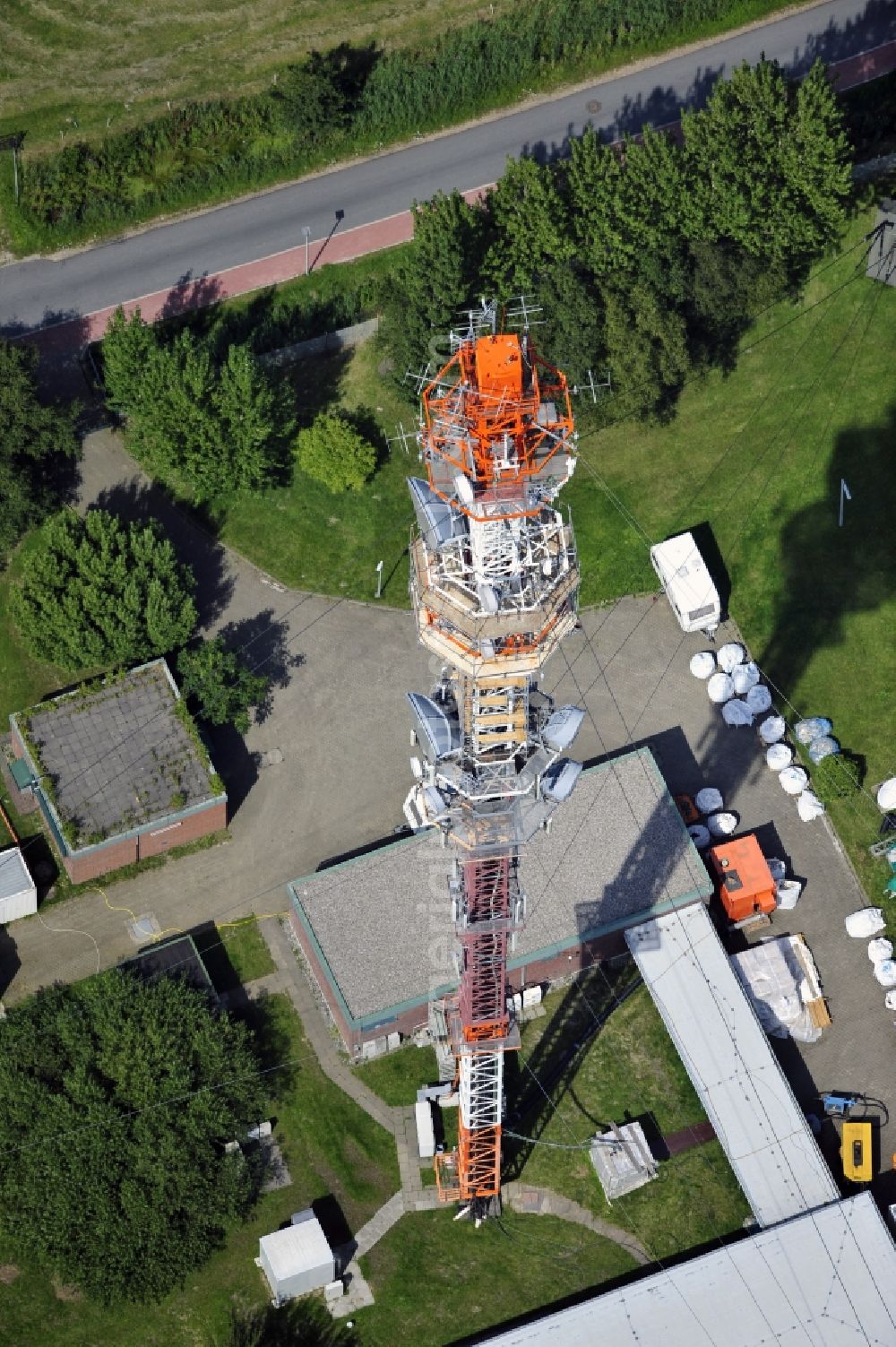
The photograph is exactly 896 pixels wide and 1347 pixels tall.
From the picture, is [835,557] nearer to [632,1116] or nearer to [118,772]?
[632,1116]

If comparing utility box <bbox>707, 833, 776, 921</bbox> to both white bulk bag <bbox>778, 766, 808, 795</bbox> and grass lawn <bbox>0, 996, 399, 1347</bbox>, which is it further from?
grass lawn <bbox>0, 996, 399, 1347</bbox>

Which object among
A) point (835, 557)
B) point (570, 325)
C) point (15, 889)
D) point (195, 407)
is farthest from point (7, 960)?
point (835, 557)

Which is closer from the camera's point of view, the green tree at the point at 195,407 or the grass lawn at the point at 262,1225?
the grass lawn at the point at 262,1225

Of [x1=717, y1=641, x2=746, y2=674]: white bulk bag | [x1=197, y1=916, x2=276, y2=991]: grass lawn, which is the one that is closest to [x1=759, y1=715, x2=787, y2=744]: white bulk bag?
[x1=717, y1=641, x2=746, y2=674]: white bulk bag

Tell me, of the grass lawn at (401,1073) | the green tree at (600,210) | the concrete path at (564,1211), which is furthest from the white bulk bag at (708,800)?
the green tree at (600,210)

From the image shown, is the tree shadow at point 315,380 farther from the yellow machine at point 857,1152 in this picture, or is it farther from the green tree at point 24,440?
the yellow machine at point 857,1152
